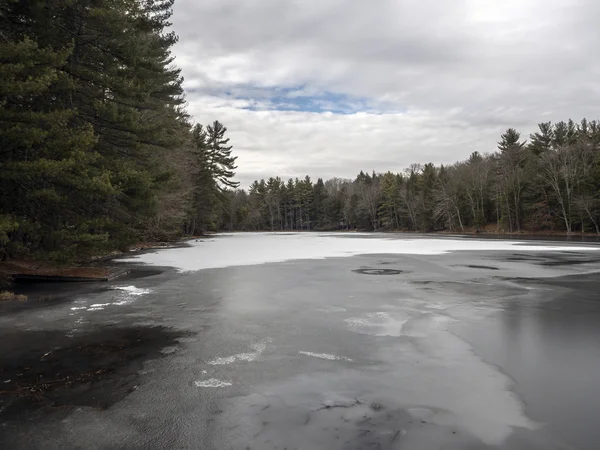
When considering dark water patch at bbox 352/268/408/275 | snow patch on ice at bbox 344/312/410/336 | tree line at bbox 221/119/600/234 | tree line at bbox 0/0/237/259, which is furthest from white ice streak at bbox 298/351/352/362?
tree line at bbox 221/119/600/234

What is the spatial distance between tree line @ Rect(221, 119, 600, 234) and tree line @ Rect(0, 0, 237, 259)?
45316 millimetres

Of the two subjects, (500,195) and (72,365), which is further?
(500,195)

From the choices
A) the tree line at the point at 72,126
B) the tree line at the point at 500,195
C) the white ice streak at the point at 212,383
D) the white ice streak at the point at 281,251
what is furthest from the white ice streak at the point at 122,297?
the tree line at the point at 500,195

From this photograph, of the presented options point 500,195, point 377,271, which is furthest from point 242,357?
point 500,195

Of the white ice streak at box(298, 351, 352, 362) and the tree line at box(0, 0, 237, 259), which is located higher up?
the tree line at box(0, 0, 237, 259)

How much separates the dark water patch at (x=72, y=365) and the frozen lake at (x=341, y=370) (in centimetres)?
10

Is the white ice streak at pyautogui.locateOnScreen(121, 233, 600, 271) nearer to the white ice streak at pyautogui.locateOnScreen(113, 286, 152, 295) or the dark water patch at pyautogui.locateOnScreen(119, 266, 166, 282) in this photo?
the dark water patch at pyautogui.locateOnScreen(119, 266, 166, 282)

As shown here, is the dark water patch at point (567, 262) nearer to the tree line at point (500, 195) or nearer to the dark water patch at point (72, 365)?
the dark water patch at point (72, 365)

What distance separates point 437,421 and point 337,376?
→ 1.32 metres

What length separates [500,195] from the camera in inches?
2099

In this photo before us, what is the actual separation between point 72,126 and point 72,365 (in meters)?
10.2

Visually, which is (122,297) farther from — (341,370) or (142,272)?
(341,370)

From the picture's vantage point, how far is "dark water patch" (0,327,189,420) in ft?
12.7

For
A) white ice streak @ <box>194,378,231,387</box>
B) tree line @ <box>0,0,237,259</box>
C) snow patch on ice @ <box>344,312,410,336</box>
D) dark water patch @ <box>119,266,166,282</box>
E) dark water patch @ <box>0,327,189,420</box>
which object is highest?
tree line @ <box>0,0,237,259</box>
